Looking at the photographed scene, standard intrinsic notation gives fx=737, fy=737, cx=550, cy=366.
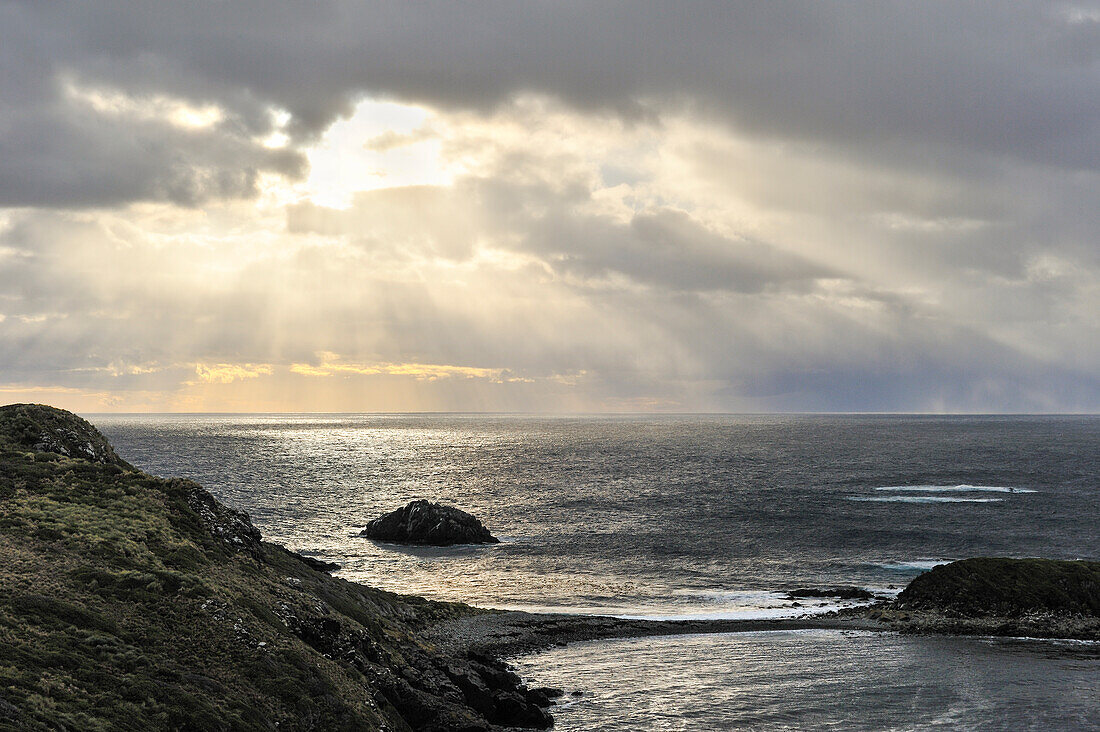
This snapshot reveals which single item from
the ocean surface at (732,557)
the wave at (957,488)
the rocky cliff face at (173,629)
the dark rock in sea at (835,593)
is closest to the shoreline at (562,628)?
the ocean surface at (732,557)

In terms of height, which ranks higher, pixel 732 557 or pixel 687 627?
pixel 687 627

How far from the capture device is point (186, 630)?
1130 inches

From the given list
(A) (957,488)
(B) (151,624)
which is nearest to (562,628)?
(B) (151,624)

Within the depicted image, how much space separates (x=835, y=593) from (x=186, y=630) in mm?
55463

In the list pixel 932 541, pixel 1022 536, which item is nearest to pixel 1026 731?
pixel 932 541

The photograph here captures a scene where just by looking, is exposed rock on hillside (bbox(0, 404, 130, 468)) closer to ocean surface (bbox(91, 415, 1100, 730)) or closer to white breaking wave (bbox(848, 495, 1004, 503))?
ocean surface (bbox(91, 415, 1100, 730))

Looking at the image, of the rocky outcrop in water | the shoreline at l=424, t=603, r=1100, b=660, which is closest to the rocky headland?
the shoreline at l=424, t=603, r=1100, b=660

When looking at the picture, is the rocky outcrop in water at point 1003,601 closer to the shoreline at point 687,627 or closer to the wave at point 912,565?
the shoreline at point 687,627

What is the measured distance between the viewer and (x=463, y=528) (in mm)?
92562

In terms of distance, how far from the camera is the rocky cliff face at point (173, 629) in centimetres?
2414

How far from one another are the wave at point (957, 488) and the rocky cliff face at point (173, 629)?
12001cm

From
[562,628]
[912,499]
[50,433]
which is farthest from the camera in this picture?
[912,499]

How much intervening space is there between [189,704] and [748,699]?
1099 inches

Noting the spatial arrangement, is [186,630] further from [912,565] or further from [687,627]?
[912,565]
